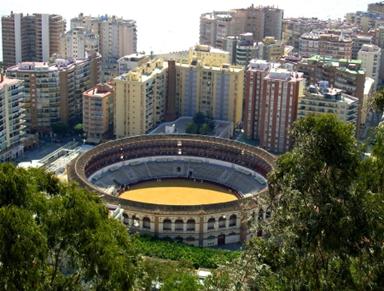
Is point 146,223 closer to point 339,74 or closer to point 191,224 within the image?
point 191,224

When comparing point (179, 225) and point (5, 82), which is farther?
point (5, 82)

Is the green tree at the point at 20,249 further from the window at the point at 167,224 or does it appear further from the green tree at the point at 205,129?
the green tree at the point at 205,129

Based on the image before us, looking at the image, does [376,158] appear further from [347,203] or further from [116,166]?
[116,166]

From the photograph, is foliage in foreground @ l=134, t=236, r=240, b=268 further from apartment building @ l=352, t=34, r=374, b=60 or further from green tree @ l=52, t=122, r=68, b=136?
apartment building @ l=352, t=34, r=374, b=60

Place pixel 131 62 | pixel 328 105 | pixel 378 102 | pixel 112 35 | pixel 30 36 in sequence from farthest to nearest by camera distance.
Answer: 1. pixel 112 35
2. pixel 30 36
3. pixel 131 62
4. pixel 328 105
5. pixel 378 102

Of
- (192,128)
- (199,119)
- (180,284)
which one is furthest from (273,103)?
(180,284)

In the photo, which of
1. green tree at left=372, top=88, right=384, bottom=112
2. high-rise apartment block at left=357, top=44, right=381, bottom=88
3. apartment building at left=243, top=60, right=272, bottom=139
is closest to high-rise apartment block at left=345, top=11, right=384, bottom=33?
high-rise apartment block at left=357, top=44, right=381, bottom=88
